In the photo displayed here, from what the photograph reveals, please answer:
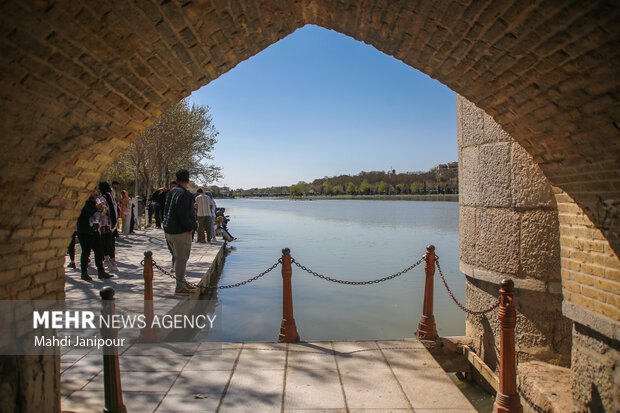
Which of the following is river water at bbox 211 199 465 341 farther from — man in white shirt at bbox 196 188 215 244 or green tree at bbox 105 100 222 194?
green tree at bbox 105 100 222 194

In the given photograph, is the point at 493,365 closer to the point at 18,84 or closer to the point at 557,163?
the point at 557,163

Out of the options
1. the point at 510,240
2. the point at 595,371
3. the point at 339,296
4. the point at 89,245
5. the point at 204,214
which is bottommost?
the point at 339,296

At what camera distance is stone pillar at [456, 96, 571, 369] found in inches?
188

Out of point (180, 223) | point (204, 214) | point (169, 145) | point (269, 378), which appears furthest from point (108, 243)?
point (169, 145)

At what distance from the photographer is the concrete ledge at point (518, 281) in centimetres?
473

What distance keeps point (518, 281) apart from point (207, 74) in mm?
4166

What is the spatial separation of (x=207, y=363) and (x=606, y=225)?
12.8ft

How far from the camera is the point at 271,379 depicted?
4.14m

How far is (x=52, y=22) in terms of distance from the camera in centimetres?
208

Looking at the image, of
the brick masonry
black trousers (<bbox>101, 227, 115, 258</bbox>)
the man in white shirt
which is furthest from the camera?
the man in white shirt

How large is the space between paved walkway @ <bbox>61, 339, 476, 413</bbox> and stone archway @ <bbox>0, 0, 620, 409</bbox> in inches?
47.1

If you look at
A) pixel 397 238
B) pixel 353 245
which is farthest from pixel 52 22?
pixel 397 238

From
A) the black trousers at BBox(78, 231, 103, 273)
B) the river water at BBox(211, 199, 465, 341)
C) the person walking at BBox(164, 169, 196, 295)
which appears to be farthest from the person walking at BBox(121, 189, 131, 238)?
the person walking at BBox(164, 169, 196, 295)

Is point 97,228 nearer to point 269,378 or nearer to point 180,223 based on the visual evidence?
point 180,223
